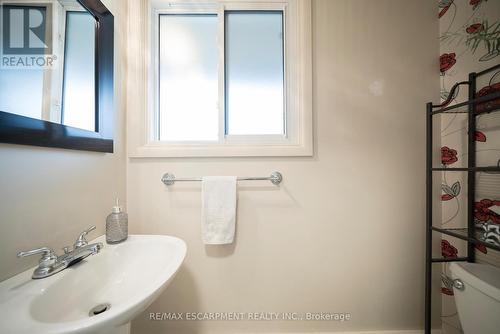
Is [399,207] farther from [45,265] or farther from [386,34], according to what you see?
[45,265]

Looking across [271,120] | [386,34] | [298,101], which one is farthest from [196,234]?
[386,34]

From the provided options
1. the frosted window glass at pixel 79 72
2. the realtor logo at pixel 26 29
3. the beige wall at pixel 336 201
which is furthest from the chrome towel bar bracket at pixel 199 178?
the realtor logo at pixel 26 29

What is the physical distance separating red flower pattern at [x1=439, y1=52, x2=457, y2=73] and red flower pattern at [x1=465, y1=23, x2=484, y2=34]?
0.37ft

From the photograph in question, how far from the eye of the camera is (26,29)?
532 millimetres

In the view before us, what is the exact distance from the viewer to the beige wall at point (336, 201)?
39.2 inches

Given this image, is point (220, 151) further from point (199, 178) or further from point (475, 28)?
point (475, 28)

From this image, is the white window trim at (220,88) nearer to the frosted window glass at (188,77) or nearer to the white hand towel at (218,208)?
the frosted window glass at (188,77)

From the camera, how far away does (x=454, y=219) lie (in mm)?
991

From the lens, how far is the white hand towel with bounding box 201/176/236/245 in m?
0.94

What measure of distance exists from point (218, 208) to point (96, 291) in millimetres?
528

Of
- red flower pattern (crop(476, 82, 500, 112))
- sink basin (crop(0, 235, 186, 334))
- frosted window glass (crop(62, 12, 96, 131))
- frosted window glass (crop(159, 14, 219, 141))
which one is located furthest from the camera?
frosted window glass (crop(159, 14, 219, 141))

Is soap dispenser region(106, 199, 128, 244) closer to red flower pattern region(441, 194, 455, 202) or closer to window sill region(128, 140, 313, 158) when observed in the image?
window sill region(128, 140, 313, 158)

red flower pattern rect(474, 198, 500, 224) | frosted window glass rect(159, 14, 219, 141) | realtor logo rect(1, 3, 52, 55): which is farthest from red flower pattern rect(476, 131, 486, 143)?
realtor logo rect(1, 3, 52, 55)

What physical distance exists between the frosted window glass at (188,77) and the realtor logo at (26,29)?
1.63ft
